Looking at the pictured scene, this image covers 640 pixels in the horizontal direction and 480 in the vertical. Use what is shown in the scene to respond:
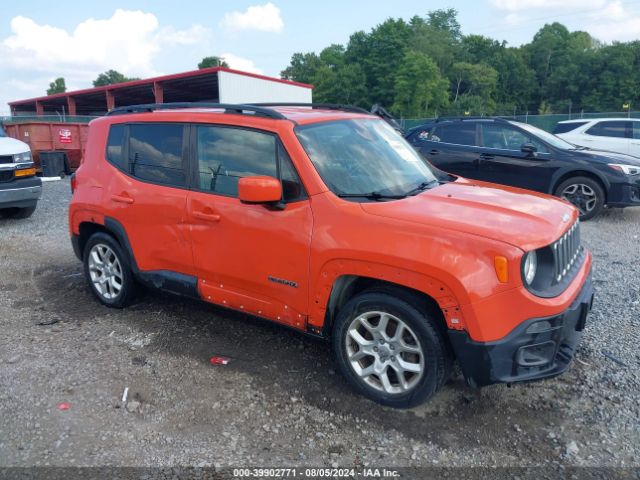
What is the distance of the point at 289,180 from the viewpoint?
346 centimetres

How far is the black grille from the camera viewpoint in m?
3.06

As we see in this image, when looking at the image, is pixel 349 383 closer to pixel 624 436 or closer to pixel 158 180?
pixel 624 436

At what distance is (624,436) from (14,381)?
398 cm

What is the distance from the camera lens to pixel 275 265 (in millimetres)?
3488

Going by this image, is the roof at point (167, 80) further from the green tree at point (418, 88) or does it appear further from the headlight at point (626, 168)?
the green tree at point (418, 88)

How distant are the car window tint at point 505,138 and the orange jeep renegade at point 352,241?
16.8 feet

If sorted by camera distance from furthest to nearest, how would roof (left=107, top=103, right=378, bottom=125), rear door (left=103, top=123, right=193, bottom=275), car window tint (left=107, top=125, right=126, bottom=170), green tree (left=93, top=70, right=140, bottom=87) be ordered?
1. green tree (left=93, top=70, right=140, bottom=87)
2. car window tint (left=107, top=125, right=126, bottom=170)
3. rear door (left=103, top=123, right=193, bottom=275)
4. roof (left=107, top=103, right=378, bottom=125)

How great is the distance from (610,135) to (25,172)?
513 inches

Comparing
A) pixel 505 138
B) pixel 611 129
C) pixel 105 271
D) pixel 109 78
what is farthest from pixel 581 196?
pixel 109 78

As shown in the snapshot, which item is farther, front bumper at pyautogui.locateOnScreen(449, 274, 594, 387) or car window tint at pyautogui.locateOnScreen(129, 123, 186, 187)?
car window tint at pyautogui.locateOnScreen(129, 123, 186, 187)

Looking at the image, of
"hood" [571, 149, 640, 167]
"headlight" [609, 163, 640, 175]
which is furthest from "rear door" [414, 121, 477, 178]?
"headlight" [609, 163, 640, 175]

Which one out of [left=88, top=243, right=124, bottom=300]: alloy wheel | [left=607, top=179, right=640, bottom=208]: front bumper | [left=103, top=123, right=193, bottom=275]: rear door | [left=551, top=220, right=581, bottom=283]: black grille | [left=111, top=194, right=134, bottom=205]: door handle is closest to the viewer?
[left=551, top=220, right=581, bottom=283]: black grille

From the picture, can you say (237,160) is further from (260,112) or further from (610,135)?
(610,135)

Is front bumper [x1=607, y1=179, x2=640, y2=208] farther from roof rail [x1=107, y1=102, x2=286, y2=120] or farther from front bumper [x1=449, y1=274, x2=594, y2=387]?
roof rail [x1=107, y1=102, x2=286, y2=120]
